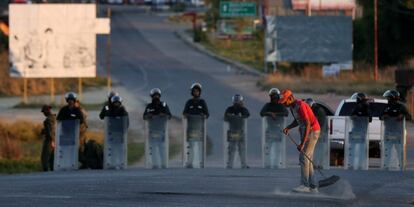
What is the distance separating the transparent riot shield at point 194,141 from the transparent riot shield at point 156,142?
447 millimetres

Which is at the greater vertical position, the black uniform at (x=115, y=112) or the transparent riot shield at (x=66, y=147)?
the black uniform at (x=115, y=112)

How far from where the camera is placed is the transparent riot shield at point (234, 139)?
24766 millimetres

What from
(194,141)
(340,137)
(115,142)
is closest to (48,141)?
(115,142)

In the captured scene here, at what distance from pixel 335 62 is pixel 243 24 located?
28916mm

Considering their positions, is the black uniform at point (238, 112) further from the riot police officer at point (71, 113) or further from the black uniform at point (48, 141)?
the black uniform at point (48, 141)

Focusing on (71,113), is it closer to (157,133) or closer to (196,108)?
(157,133)

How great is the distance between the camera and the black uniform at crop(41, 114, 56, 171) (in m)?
24.8

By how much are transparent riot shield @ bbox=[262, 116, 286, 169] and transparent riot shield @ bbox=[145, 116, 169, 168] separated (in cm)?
215

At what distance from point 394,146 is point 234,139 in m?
3.43

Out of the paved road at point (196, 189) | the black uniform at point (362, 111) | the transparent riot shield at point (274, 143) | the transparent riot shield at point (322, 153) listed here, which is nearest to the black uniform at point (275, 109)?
the transparent riot shield at point (274, 143)

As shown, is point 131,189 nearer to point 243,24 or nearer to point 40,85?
point 40,85

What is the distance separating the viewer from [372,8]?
189 ft

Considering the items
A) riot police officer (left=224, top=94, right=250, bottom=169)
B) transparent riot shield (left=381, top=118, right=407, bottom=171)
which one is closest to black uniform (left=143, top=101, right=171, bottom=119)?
riot police officer (left=224, top=94, right=250, bottom=169)

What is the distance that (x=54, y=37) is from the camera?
4925cm
